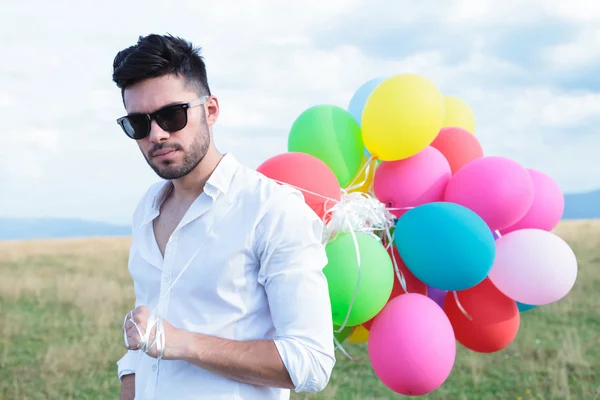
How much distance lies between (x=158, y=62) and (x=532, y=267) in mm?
2074

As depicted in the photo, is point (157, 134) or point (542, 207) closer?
point (157, 134)

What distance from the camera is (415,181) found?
10.0 feet

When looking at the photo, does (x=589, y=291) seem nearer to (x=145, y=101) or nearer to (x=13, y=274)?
(x=145, y=101)

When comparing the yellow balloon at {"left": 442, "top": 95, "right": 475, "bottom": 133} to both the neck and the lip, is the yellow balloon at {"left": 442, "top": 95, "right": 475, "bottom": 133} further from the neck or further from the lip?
the lip

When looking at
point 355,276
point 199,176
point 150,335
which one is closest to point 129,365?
point 150,335

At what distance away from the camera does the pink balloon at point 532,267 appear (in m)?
3.05

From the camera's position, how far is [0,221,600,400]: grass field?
6137 mm

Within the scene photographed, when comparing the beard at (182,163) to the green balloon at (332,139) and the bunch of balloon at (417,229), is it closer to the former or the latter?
the bunch of balloon at (417,229)

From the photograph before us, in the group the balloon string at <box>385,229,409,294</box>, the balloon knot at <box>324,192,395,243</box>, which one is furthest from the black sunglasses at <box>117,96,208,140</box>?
the balloon string at <box>385,229,409,294</box>

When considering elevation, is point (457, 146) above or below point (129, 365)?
above

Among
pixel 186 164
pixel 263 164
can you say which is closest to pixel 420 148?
pixel 263 164

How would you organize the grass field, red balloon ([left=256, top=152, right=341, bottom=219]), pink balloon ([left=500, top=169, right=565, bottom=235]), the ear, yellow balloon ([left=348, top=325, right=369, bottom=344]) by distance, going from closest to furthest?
the ear → red balloon ([left=256, top=152, right=341, bottom=219]) → yellow balloon ([left=348, top=325, right=369, bottom=344]) → pink balloon ([left=500, top=169, right=565, bottom=235]) → the grass field

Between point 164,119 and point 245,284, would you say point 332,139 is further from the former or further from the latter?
point 245,284

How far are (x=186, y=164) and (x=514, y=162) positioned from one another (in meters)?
1.81
